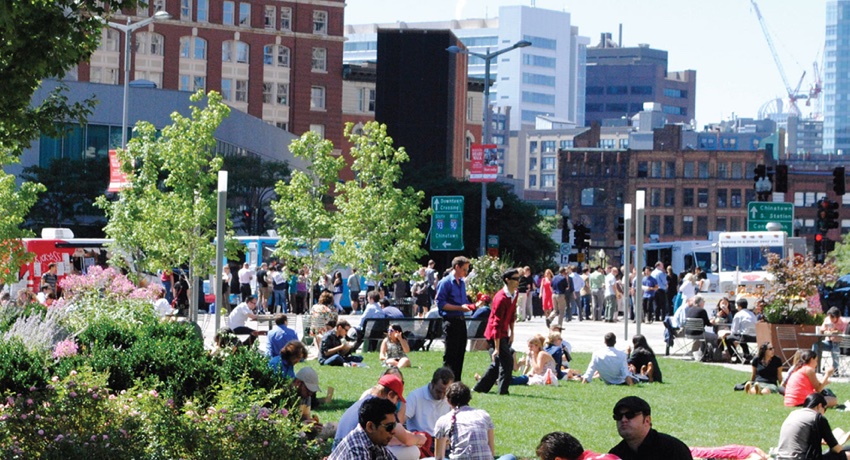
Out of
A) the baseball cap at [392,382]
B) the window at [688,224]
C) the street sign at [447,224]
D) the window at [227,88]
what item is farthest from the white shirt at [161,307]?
the window at [688,224]

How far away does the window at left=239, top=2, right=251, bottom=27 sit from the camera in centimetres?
11475

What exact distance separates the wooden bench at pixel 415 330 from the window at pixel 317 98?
91.8m

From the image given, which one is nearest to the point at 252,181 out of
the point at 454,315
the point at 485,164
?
the point at 485,164

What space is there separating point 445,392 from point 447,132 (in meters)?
94.3

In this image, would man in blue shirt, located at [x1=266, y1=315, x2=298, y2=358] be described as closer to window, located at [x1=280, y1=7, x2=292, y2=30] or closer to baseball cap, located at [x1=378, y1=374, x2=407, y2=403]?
baseball cap, located at [x1=378, y1=374, x2=407, y2=403]

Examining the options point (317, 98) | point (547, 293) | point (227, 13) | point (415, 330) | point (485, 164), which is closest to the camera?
point (415, 330)

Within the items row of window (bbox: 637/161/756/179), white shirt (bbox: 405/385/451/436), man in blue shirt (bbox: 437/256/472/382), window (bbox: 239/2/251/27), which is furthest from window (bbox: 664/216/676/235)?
white shirt (bbox: 405/385/451/436)

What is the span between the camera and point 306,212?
44844 mm

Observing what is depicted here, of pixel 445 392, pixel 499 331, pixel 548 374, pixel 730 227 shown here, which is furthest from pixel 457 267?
pixel 730 227

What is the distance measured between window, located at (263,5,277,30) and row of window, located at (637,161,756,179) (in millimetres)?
48061

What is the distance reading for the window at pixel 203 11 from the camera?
11306 centimetres

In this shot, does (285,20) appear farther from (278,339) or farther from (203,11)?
(278,339)

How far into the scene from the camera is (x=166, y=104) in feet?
245

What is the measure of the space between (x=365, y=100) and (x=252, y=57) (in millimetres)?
12266
